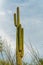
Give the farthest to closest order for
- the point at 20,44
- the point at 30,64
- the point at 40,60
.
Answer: the point at 30,64 → the point at 40,60 → the point at 20,44

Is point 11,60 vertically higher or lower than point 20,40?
lower

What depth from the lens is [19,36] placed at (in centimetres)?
1218

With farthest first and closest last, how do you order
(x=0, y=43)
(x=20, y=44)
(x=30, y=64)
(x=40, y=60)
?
(x=0, y=43), (x=30, y=64), (x=40, y=60), (x=20, y=44)

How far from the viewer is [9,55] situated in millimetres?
13305

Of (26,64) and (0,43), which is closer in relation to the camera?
(26,64)

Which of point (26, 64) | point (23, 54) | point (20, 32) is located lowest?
point (26, 64)

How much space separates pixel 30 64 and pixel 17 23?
8.84 feet

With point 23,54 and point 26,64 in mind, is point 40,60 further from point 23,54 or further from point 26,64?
point 26,64

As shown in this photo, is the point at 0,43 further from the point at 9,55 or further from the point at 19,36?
the point at 19,36

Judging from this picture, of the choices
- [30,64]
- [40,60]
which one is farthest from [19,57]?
[30,64]

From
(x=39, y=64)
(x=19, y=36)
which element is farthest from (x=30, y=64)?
(x=19, y=36)

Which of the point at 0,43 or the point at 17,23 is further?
the point at 0,43

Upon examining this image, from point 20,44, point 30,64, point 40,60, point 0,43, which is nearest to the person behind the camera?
point 20,44

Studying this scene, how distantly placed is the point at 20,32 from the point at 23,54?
87cm
